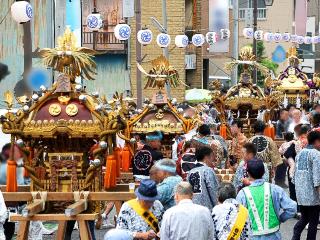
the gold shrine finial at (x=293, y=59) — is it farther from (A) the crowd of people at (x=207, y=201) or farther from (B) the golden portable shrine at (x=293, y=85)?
(A) the crowd of people at (x=207, y=201)

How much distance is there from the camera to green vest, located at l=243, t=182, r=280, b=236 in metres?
10.7

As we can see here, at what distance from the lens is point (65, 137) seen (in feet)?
43.0

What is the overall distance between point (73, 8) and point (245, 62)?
497 cm

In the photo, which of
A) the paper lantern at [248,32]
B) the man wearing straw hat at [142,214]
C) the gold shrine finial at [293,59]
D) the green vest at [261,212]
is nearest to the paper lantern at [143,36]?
the gold shrine finial at [293,59]

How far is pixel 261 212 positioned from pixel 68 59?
3.82m

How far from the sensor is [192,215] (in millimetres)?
9281

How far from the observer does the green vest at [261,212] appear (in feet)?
35.0

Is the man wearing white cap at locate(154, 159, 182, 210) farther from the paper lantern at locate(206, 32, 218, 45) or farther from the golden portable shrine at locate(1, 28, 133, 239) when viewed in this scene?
the paper lantern at locate(206, 32, 218, 45)

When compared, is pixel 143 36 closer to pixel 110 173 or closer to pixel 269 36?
pixel 269 36

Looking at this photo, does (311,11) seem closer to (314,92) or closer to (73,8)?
(314,92)

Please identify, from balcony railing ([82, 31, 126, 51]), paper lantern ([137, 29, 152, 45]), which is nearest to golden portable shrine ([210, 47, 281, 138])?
paper lantern ([137, 29, 152, 45])

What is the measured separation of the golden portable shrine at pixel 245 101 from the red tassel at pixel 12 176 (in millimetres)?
10063

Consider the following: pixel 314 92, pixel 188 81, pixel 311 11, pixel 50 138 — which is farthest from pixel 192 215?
pixel 311 11

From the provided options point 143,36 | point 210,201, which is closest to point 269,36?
point 143,36
